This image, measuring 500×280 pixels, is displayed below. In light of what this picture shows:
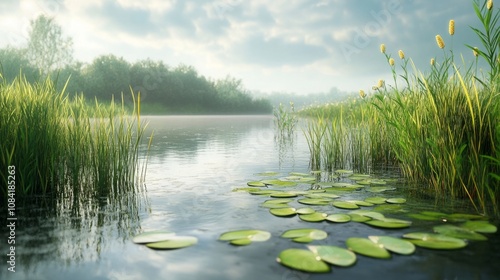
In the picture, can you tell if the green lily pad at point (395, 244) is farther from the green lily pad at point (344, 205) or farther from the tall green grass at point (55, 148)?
the tall green grass at point (55, 148)

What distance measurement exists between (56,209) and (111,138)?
1124mm

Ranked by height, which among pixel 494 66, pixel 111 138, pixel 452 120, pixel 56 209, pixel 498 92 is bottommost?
pixel 56 209

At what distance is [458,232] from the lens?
115 inches

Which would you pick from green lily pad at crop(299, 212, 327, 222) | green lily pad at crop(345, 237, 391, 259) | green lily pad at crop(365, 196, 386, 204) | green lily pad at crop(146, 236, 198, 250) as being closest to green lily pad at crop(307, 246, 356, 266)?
green lily pad at crop(345, 237, 391, 259)

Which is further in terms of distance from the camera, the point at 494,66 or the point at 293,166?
the point at 293,166

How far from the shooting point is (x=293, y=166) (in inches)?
265

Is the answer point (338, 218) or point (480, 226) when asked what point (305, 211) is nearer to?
point (338, 218)

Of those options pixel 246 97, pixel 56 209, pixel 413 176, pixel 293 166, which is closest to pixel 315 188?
pixel 413 176

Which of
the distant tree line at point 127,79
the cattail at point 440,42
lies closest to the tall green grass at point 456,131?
the cattail at point 440,42

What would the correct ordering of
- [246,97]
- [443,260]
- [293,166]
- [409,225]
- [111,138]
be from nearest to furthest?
[443,260] → [409,225] → [111,138] → [293,166] → [246,97]

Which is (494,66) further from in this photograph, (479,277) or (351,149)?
(351,149)

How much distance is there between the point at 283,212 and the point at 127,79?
42.3 m

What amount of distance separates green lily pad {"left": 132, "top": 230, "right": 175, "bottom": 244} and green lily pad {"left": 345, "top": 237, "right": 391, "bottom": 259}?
136 cm

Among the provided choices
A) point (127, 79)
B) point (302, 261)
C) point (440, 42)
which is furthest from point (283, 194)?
point (127, 79)
